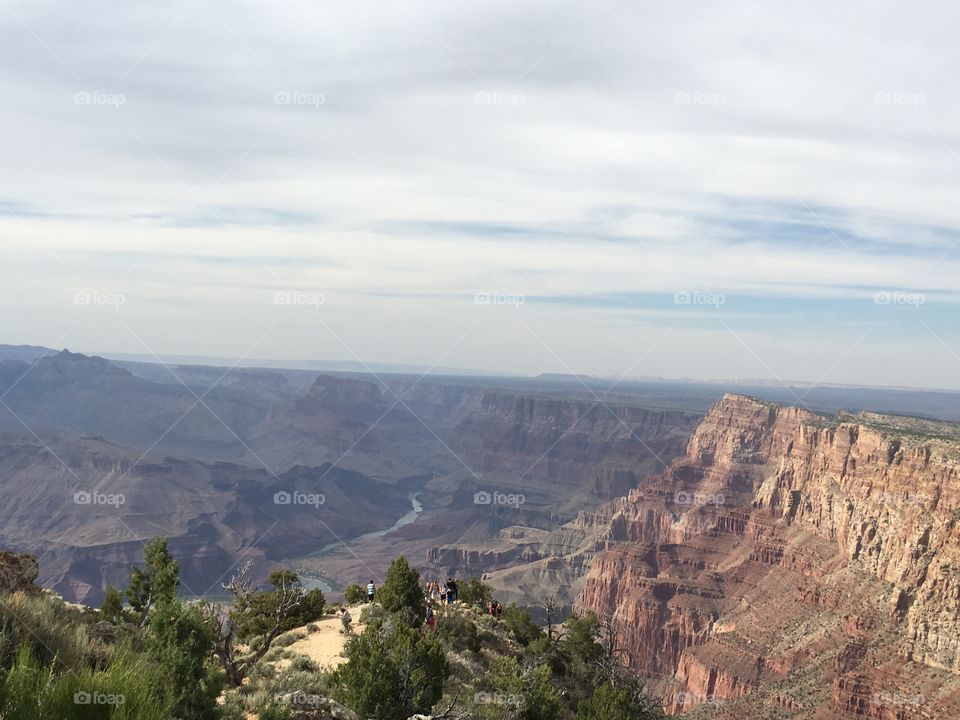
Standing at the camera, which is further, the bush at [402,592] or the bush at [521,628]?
the bush at [521,628]

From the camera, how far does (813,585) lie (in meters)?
78.6

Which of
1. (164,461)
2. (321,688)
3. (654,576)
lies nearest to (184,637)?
(321,688)

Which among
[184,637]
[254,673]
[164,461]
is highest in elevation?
[184,637]

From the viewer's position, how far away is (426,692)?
18062mm

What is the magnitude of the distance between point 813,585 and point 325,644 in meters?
68.9

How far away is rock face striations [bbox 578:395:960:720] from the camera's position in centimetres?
5634

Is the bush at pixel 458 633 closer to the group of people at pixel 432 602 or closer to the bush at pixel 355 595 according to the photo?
the group of people at pixel 432 602

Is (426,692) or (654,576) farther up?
(426,692)

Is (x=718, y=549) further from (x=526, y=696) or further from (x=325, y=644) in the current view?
(x=526, y=696)

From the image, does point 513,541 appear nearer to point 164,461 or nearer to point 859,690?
point 164,461

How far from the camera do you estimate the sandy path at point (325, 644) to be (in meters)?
24.2

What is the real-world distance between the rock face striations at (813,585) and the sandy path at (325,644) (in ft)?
138

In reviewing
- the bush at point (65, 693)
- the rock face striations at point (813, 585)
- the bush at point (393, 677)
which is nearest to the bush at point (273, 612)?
the bush at point (393, 677)

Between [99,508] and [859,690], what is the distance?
165m
